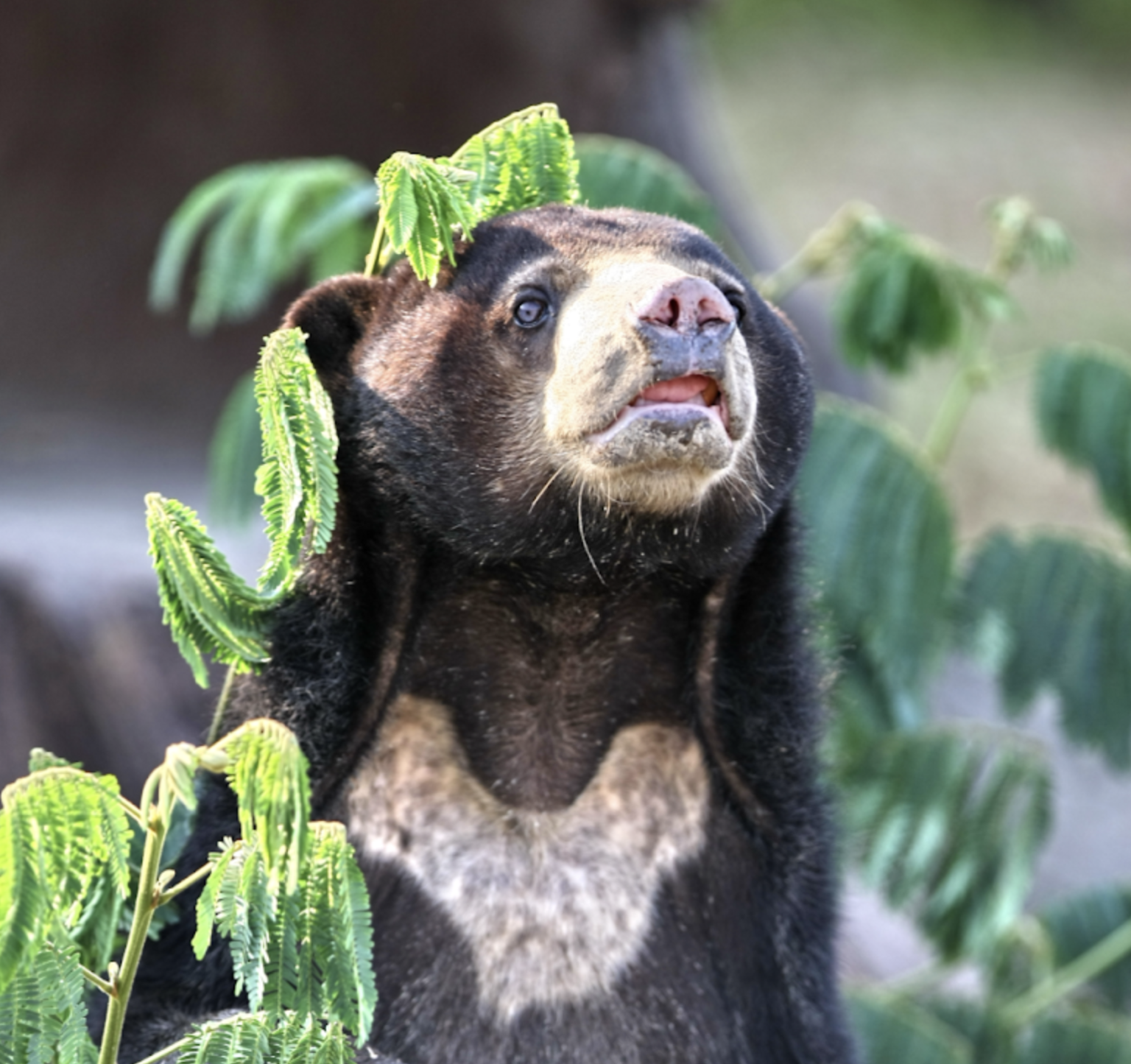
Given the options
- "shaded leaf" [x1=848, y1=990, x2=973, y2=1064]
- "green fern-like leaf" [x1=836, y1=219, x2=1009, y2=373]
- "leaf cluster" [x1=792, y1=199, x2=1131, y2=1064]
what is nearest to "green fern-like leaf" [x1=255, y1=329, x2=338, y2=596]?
"leaf cluster" [x1=792, y1=199, x2=1131, y2=1064]

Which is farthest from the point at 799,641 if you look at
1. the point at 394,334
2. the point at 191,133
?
the point at 191,133

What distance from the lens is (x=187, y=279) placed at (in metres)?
10.3

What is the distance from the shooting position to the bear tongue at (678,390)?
2707 millimetres

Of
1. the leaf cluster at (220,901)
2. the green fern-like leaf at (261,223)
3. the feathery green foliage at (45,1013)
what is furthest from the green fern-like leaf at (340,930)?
the green fern-like leaf at (261,223)

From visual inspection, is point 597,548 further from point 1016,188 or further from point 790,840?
point 1016,188

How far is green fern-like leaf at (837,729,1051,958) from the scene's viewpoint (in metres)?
5.31

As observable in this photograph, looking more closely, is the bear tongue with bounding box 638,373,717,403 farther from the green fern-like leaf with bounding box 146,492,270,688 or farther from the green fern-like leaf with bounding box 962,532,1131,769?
the green fern-like leaf with bounding box 962,532,1131,769

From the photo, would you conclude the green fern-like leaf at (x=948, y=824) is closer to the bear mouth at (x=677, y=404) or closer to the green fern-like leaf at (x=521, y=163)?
the green fern-like leaf at (x=521, y=163)

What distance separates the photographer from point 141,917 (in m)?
2.07

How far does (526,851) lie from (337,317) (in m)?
1.09

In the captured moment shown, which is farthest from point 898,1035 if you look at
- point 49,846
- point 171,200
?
point 171,200

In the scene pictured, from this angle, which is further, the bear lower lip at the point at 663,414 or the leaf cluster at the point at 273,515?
the bear lower lip at the point at 663,414

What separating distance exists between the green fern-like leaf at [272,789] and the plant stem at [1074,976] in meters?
3.94

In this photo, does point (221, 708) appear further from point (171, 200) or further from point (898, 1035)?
point (171, 200)
